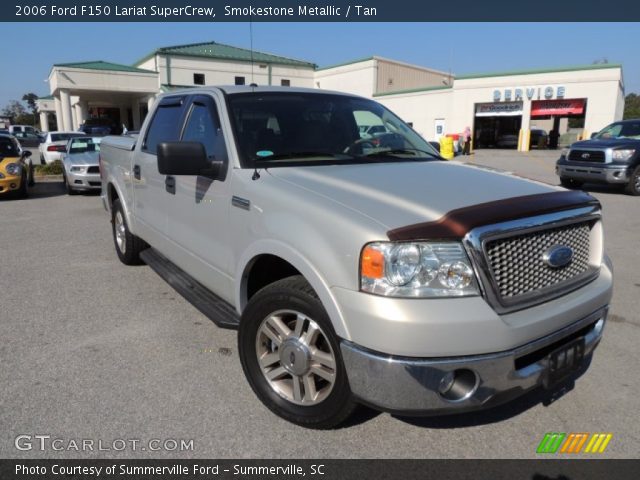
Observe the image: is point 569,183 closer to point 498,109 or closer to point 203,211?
point 203,211

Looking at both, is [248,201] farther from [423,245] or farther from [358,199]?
Result: [423,245]

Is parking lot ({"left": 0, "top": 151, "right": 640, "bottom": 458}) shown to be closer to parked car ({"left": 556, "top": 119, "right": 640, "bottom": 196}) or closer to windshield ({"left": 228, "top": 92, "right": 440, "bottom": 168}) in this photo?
windshield ({"left": 228, "top": 92, "right": 440, "bottom": 168})

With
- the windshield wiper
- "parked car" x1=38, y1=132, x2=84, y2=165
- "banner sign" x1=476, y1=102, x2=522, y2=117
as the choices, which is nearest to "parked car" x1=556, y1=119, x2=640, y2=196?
the windshield wiper

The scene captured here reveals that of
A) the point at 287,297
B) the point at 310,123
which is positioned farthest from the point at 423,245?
the point at 310,123

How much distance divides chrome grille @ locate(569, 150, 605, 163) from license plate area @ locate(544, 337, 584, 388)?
10.8 meters

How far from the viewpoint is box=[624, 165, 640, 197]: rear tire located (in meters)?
11.6

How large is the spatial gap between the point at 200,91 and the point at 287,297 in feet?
7.25

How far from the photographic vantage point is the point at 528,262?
97.7 inches

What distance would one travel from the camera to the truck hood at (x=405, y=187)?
243 cm

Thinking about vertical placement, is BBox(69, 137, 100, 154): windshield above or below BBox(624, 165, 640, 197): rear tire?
above

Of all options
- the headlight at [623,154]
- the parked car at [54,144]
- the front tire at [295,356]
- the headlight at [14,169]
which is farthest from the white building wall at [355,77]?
the front tire at [295,356]

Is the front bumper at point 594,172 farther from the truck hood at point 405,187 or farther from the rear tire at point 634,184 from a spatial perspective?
the truck hood at point 405,187
